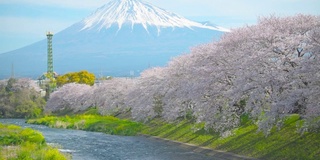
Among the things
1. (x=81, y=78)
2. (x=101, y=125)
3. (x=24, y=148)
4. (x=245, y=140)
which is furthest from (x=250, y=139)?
(x=81, y=78)

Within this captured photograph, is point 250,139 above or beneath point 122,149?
above

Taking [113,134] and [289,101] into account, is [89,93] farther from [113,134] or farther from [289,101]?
[289,101]

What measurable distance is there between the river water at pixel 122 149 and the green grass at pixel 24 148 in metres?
2.65

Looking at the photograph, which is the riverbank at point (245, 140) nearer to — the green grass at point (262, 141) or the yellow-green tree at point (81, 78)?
the green grass at point (262, 141)

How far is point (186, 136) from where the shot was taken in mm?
40000

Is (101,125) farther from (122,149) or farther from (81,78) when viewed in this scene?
(81,78)

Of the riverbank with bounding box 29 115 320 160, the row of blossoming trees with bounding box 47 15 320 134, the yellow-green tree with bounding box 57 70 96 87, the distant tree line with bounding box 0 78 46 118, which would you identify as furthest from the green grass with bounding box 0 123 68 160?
the yellow-green tree with bounding box 57 70 96 87

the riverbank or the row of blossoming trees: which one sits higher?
the row of blossoming trees

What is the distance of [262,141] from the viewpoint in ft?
99.4

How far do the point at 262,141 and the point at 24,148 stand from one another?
1533cm

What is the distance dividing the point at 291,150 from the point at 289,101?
4.32m

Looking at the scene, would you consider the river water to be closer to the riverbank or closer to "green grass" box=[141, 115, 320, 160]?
the riverbank

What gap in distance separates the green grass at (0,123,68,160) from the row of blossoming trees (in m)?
11.4

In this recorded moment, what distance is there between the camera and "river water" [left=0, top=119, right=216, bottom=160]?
32094mm
